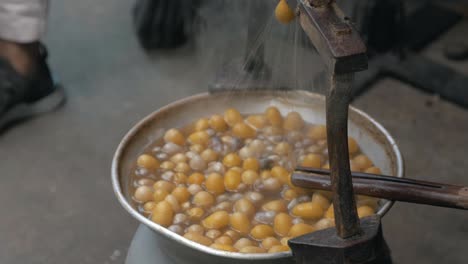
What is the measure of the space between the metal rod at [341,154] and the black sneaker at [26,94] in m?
1.90

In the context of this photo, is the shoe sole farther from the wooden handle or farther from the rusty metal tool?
the rusty metal tool

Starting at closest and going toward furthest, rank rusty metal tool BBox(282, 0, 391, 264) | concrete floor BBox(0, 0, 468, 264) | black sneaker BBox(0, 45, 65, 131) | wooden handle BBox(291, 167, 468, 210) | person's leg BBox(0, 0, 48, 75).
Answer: rusty metal tool BBox(282, 0, 391, 264), wooden handle BBox(291, 167, 468, 210), concrete floor BBox(0, 0, 468, 264), person's leg BBox(0, 0, 48, 75), black sneaker BBox(0, 45, 65, 131)

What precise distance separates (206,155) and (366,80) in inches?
53.6

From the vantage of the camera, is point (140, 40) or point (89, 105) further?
point (140, 40)

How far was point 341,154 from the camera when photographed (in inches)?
42.2

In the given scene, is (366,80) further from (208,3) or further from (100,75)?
(100,75)

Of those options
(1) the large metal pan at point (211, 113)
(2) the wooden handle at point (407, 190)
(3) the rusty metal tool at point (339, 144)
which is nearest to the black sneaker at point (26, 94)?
(1) the large metal pan at point (211, 113)

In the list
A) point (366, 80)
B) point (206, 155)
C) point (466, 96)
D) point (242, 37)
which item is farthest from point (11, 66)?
point (466, 96)

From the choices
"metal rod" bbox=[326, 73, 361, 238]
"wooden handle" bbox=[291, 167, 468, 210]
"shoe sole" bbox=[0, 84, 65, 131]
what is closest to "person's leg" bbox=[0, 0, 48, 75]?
"shoe sole" bbox=[0, 84, 65, 131]

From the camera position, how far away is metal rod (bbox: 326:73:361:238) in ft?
3.31

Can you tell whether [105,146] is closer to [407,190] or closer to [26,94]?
[26,94]

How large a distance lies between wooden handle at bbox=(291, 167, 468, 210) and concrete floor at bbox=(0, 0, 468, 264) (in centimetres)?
74

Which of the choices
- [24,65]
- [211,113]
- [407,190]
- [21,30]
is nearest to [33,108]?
[24,65]

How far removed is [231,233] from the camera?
144 cm
